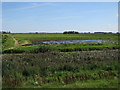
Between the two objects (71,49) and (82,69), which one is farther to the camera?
(71,49)

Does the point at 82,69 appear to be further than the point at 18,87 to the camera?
Yes

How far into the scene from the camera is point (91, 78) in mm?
9797

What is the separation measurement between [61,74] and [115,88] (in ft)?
13.8

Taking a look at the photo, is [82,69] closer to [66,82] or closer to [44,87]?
[66,82]

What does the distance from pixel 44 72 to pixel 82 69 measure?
314 centimetres

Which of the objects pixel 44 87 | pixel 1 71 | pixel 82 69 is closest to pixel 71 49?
pixel 82 69

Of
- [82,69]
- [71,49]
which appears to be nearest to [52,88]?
[82,69]

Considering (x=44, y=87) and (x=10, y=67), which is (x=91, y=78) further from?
(x=10, y=67)

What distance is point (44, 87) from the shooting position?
8.16 meters

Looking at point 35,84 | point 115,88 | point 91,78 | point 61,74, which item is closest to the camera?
point 115,88

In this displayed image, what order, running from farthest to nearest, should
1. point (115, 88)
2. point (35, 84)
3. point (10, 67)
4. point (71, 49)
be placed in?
point (71, 49), point (10, 67), point (35, 84), point (115, 88)

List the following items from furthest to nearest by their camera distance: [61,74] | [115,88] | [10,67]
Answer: [10,67]
[61,74]
[115,88]

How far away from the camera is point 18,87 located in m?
8.16

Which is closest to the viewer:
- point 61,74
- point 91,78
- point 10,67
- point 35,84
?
point 35,84
